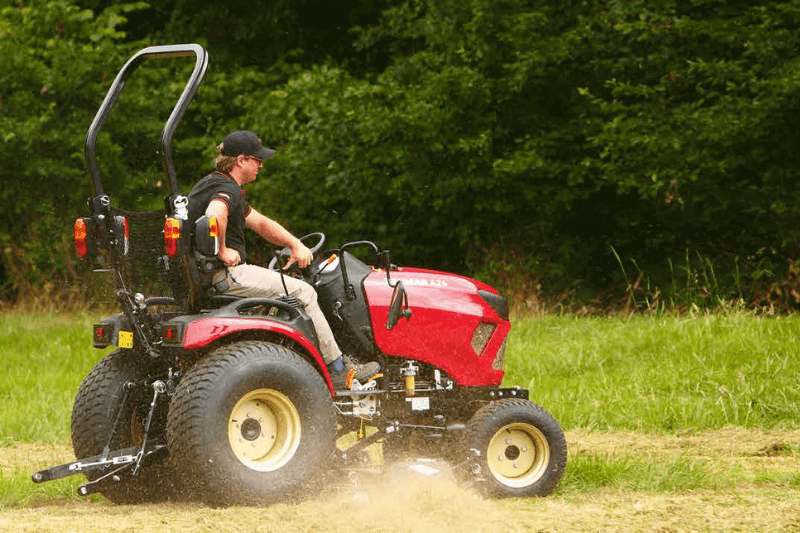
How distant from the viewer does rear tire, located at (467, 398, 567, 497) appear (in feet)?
20.6

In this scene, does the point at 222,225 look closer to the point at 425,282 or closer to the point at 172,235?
the point at 172,235

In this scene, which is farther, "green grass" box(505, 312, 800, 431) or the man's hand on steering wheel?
"green grass" box(505, 312, 800, 431)

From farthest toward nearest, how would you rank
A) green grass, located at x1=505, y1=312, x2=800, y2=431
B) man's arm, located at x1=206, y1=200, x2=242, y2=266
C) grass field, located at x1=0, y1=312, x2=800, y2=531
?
green grass, located at x1=505, y1=312, x2=800, y2=431 < grass field, located at x1=0, y1=312, x2=800, y2=531 < man's arm, located at x1=206, y1=200, x2=242, y2=266

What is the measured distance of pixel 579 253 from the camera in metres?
16.1

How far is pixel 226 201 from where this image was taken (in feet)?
19.2

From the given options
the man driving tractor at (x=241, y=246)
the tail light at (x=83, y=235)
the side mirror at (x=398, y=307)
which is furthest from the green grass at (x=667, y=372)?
the tail light at (x=83, y=235)

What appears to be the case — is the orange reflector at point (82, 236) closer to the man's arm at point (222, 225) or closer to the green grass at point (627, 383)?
the man's arm at point (222, 225)

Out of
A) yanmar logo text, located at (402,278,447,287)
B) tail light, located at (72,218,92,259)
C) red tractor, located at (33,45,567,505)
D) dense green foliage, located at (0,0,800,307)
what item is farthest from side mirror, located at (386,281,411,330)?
dense green foliage, located at (0,0,800,307)

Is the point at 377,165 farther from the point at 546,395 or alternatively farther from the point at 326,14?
the point at 546,395

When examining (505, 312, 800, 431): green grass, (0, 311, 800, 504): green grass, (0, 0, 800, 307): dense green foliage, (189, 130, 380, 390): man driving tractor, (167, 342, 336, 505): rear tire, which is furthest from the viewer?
(0, 0, 800, 307): dense green foliage

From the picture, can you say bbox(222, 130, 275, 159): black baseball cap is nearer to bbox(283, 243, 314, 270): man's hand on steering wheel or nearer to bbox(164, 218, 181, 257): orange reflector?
bbox(283, 243, 314, 270): man's hand on steering wheel

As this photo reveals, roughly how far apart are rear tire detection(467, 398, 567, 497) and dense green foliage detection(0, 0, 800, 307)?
7.20 m

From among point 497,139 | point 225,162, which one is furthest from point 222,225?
point 497,139

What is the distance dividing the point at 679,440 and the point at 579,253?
26.7 feet
